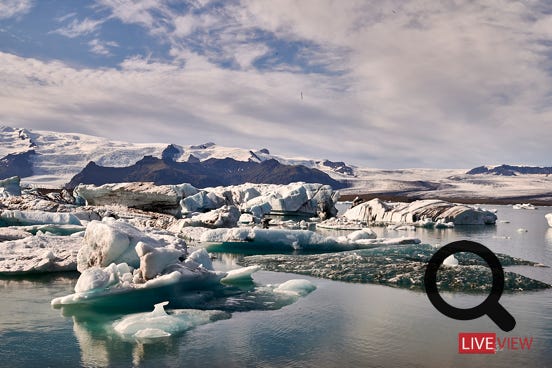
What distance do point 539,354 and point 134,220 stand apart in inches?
868

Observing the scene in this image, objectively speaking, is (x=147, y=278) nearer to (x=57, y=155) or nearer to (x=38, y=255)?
(x=38, y=255)

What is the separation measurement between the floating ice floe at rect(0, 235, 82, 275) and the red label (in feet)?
33.2

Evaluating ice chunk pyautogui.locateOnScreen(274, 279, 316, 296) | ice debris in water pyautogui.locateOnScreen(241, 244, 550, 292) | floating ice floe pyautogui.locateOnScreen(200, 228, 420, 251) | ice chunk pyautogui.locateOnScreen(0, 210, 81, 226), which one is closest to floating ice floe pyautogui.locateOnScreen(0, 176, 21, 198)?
ice chunk pyautogui.locateOnScreen(0, 210, 81, 226)

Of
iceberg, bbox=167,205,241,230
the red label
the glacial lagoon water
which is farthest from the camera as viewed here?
iceberg, bbox=167,205,241,230

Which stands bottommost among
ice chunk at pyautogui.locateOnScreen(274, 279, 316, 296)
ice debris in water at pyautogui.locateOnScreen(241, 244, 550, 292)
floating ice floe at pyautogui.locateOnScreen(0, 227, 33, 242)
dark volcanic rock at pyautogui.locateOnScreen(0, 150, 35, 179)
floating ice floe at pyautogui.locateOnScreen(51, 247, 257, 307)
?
ice debris in water at pyautogui.locateOnScreen(241, 244, 550, 292)

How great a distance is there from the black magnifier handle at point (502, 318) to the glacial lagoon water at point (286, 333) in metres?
0.13

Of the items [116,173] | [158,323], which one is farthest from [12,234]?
[116,173]

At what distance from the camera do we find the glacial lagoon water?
242 inches

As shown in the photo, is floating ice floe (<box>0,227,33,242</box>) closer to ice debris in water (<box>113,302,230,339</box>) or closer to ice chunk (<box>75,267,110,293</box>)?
ice chunk (<box>75,267,110,293</box>)

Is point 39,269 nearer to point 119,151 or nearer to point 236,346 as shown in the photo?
point 236,346

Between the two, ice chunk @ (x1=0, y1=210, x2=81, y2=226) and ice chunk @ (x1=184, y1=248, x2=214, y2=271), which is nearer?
ice chunk @ (x1=184, y1=248, x2=214, y2=271)

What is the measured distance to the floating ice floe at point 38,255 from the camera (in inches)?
476

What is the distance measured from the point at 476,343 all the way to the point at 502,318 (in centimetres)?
171

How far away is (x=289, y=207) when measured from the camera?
45.2 metres
